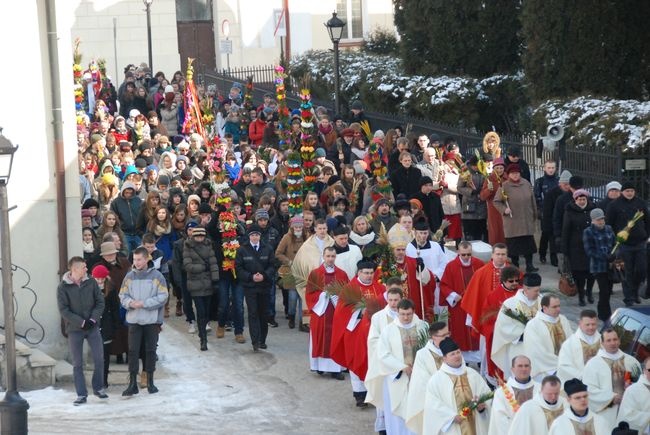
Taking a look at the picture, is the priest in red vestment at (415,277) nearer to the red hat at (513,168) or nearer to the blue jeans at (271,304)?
the blue jeans at (271,304)

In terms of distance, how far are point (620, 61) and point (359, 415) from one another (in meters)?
12.5

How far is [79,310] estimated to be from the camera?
16.5 metres

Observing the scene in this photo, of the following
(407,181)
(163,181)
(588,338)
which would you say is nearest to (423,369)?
(588,338)

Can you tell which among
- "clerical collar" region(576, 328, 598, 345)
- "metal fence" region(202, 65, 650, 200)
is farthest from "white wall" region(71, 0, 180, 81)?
Answer: "clerical collar" region(576, 328, 598, 345)

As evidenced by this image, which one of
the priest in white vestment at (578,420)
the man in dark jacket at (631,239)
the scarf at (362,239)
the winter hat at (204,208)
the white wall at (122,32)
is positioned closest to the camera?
the priest in white vestment at (578,420)

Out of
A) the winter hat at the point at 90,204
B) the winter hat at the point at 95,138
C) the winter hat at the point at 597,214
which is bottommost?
the winter hat at the point at 597,214

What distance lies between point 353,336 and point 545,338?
8.13ft

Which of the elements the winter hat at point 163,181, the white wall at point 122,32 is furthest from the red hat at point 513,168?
the white wall at point 122,32

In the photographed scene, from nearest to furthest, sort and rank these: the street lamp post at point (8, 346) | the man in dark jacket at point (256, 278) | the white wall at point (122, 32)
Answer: the street lamp post at point (8, 346)
the man in dark jacket at point (256, 278)
the white wall at point (122, 32)

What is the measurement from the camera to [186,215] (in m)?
20.6

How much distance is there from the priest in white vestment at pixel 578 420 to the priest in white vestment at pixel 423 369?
7.47ft

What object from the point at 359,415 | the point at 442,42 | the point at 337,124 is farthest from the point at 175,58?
the point at 359,415

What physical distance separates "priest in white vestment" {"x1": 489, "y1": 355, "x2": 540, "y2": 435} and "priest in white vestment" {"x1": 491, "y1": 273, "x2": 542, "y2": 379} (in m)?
2.59

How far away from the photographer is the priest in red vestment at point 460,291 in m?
17.5
